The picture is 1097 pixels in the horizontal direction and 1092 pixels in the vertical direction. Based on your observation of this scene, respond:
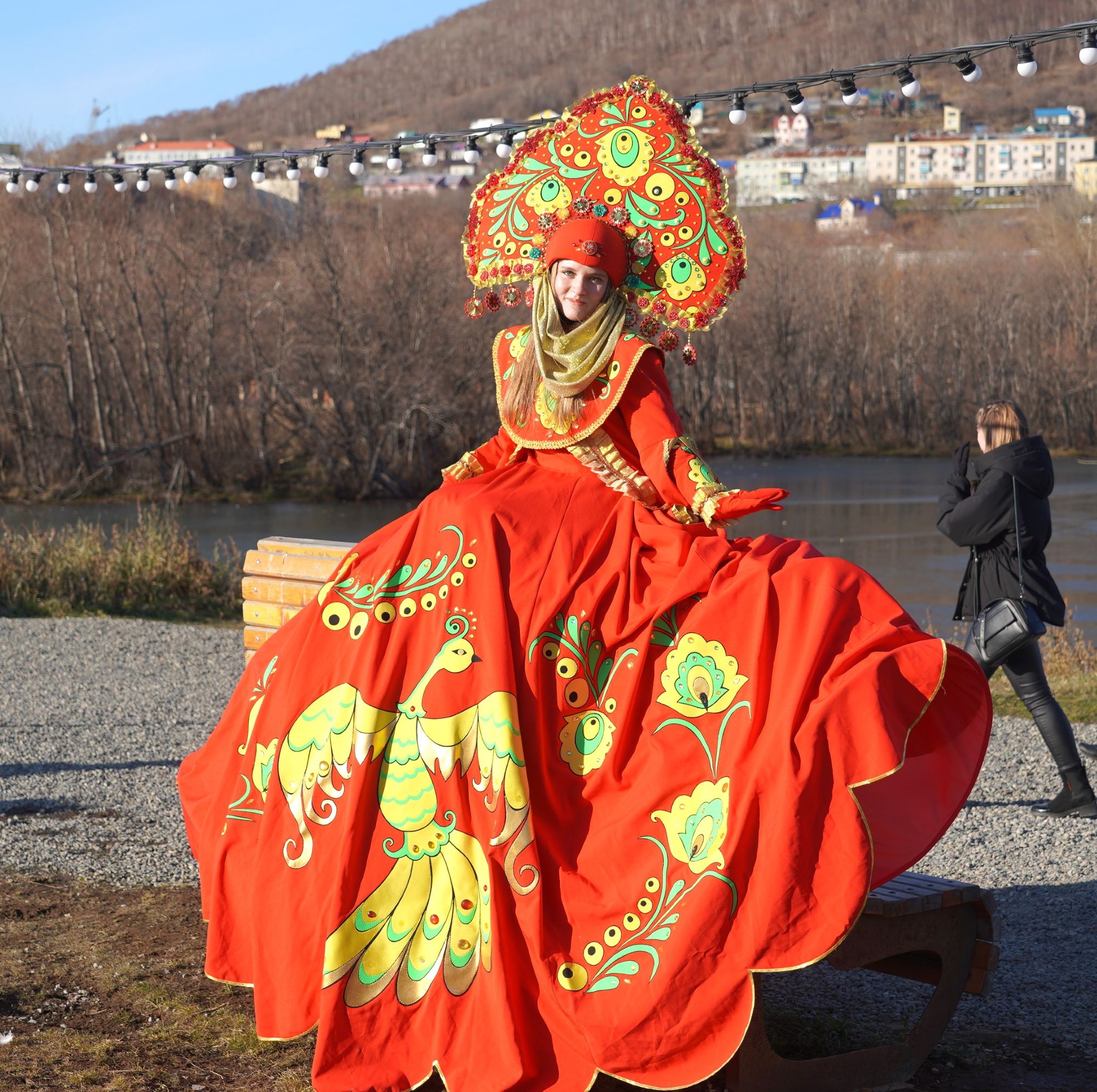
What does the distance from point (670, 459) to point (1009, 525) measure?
2.39 metres

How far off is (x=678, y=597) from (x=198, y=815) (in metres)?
1.49

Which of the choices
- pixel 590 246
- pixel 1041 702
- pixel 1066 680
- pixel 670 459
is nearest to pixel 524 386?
pixel 590 246

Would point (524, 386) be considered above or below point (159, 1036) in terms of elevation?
above

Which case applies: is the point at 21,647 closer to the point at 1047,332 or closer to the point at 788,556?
the point at 788,556

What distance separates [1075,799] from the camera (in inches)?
218

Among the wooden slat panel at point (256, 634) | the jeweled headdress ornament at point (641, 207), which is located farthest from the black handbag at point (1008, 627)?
the wooden slat panel at point (256, 634)

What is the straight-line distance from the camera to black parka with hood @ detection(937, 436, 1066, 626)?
543 centimetres

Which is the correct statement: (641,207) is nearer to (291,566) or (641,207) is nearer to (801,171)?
(291,566)

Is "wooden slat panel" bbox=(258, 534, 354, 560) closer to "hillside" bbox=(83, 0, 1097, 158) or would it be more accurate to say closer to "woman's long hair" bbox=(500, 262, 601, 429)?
"woman's long hair" bbox=(500, 262, 601, 429)

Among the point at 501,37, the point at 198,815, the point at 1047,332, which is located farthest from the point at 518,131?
the point at 501,37

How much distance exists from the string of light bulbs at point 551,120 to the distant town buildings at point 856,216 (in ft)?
202

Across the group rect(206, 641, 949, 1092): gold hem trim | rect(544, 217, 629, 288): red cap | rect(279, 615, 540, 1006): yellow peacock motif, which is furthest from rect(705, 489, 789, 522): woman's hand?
rect(544, 217, 629, 288): red cap

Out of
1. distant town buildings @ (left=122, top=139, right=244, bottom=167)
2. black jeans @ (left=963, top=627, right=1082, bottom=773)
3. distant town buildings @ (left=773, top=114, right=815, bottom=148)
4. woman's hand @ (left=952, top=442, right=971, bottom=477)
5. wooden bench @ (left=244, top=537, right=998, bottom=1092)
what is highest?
distant town buildings @ (left=122, top=139, right=244, bottom=167)

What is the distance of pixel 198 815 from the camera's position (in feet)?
12.2
